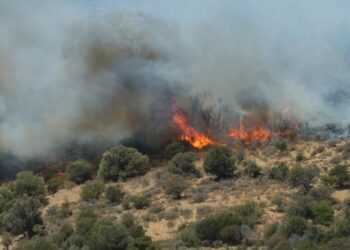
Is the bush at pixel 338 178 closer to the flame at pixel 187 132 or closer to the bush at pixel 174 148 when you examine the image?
the bush at pixel 174 148

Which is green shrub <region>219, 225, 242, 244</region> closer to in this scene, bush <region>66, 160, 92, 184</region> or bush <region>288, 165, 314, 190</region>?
bush <region>288, 165, 314, 190</region>

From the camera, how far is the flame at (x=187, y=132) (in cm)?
7394

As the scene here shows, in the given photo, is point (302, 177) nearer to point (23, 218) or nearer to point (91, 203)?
point (91, 203)

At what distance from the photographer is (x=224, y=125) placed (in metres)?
73.9

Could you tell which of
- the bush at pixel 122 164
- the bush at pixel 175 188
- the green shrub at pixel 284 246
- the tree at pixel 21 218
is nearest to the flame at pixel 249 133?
the bush at pixel 122 164

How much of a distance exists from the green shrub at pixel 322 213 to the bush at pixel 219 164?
15.3 meters

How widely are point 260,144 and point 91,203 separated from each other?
22.1m

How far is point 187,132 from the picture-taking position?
74.8m

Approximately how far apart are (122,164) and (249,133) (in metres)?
16.0

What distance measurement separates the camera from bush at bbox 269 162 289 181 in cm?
5503

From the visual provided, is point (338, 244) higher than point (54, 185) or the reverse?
the reverse

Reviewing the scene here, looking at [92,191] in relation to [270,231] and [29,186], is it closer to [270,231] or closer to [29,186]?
[29,186]

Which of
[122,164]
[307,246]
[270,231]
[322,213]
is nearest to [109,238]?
[270,231]

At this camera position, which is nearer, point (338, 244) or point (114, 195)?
point (338, 244)
